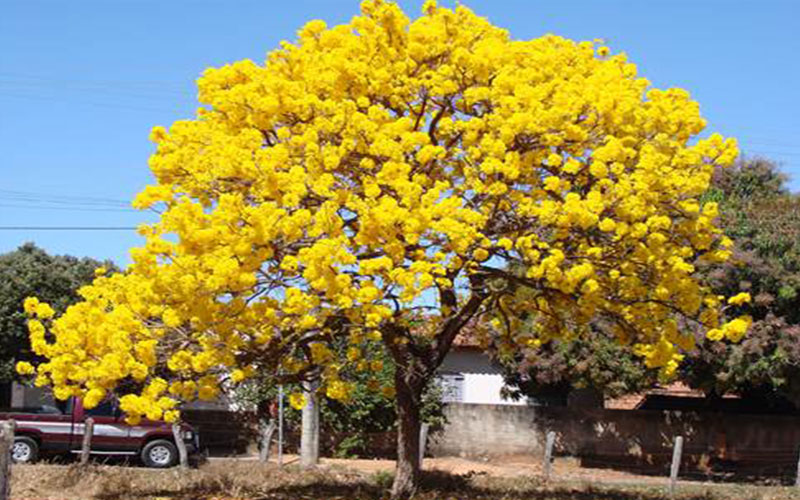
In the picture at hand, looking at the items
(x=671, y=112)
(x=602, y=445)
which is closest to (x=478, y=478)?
(x=671, y=112)

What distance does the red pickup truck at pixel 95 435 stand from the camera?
2223 cm

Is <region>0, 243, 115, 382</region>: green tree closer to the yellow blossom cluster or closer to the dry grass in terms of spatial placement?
the dry grass

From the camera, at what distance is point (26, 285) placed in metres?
28.5

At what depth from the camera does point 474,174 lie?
13094 millimetres

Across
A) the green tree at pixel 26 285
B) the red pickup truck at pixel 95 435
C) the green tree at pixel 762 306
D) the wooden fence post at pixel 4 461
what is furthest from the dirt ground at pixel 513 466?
the wooden fence post at pixel 4 461

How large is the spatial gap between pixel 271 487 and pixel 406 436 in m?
2.74

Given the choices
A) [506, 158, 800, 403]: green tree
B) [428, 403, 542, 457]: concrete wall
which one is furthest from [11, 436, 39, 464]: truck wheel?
[506, 158, 800, 403]: green tree

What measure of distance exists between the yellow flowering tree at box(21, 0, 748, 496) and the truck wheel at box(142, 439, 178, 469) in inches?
353

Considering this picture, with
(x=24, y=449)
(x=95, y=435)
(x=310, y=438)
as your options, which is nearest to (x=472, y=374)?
(x=310, y=438)

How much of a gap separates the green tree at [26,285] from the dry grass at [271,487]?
10.2m

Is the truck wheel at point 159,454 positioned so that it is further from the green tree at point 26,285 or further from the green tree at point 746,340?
the green tree at point 746,340

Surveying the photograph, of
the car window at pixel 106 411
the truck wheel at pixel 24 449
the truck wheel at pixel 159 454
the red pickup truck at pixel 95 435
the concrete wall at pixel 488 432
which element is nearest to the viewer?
the truck wheel at pixel 24 449

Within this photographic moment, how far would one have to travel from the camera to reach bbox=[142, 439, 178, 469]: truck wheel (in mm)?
23094

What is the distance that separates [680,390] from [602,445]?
9.49 m
